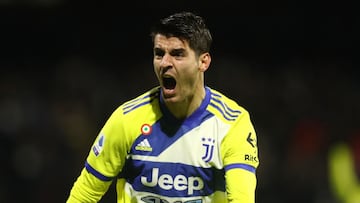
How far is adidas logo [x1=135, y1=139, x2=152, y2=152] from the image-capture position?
137 inches

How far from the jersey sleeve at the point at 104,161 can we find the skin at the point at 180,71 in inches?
9.4

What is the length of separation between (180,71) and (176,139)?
0.32 metres

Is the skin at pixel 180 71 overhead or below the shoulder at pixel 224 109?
overhead

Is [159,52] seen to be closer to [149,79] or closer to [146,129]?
[146,129]

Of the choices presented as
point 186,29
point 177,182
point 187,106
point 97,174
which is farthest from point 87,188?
point 186,29

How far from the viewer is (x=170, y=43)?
132 inches

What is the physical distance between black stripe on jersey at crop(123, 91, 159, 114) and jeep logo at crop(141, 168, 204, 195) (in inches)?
11.0

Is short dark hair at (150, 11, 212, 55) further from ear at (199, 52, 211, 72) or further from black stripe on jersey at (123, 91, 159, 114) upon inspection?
black stripe on jersey at (123, 91, 159, 114)

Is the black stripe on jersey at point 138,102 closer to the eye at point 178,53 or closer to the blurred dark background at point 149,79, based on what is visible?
the eye at point 178,53

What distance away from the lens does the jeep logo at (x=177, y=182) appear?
138 inches

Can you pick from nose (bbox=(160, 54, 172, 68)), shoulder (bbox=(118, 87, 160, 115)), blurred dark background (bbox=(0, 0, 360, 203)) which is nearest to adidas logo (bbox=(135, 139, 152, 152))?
shoulder (bbox=(118, 87, 160, 115))

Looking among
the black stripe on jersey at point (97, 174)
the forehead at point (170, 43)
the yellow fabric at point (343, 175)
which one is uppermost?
the forehead at point (170, 43)

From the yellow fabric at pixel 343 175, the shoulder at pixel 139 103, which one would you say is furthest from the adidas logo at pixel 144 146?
the yellow fabric at pixel 343 175

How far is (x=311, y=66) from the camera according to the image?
331 inches
